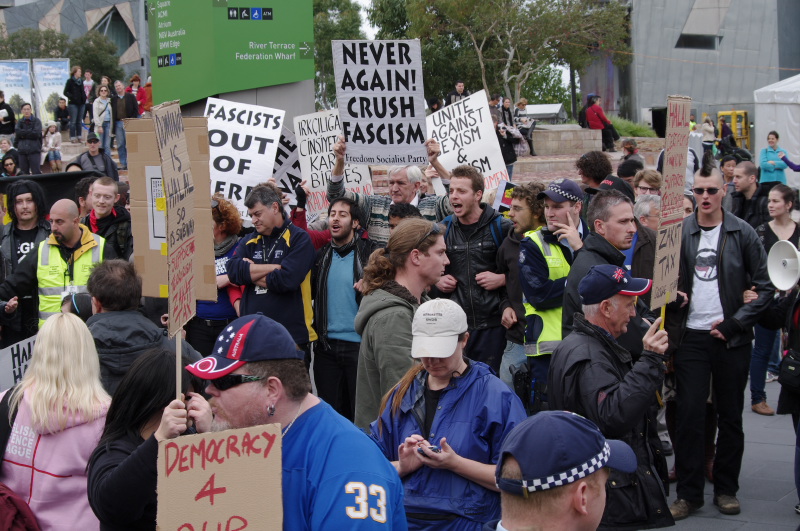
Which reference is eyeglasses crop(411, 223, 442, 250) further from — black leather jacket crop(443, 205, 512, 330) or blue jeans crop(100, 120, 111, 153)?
blue jeans crop(100, 120, 111, 153)

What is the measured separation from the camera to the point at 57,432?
12.8ft

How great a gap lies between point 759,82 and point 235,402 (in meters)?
42.3

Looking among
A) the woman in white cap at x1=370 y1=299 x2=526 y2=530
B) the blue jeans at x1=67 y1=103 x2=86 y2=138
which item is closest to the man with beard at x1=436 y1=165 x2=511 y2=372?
the woman in white cap at x1=370 y1=299 x2=526 y2=530

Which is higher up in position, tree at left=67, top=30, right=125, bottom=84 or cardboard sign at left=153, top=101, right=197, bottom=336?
tree at left=67, top=30, right=125, bottom=84

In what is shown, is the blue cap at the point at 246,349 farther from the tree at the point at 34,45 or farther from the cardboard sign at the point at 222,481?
the tree at the point at 34,45

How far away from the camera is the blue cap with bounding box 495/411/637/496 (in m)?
2.35

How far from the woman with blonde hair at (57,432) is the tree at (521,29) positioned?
32.6m

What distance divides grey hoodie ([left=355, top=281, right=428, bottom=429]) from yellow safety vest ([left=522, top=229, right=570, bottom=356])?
1579 millimetres

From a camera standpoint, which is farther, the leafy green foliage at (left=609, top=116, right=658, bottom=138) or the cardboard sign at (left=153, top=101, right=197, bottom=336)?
the leafy green foliage at (left=609, top=116, right=658, bottom=138)

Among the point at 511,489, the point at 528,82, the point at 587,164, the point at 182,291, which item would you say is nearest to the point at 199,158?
the point at 182,291

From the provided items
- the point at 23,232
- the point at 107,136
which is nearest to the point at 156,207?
the point at 23,232

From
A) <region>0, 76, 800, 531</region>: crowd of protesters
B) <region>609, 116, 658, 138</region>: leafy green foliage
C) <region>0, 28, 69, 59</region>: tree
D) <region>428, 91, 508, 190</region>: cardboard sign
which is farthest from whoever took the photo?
<region>0, 28, 69, 59</region>: tree

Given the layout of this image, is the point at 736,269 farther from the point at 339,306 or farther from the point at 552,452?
the point at 552,452

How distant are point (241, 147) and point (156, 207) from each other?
430 centimetres
